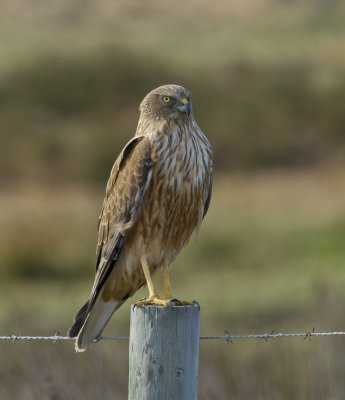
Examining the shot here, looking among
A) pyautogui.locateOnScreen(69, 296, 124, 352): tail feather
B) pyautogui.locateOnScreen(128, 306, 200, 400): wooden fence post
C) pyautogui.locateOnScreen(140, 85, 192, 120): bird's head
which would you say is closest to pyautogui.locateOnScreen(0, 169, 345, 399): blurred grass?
pyautogui.locateOnScreen(69, 296, 124, 352): tail feather

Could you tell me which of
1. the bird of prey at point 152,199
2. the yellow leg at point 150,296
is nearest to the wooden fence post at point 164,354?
the yellow leg at point 150,296

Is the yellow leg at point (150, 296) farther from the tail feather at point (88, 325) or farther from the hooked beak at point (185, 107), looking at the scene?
the hooked beak at point (185, 107)

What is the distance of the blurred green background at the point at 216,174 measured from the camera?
620 centimetres

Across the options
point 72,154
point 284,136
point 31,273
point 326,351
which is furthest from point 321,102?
point 326,351

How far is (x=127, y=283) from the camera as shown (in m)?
5.52

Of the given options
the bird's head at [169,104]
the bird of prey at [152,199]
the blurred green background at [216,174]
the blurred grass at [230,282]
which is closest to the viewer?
the bird of prey at [152,199]

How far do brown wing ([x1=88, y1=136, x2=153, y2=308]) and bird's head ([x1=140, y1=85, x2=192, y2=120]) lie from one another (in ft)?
A: 0.58

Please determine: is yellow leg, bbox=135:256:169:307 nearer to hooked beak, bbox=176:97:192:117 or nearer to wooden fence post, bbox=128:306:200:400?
wooden fence post, bbox=128:306:200:400

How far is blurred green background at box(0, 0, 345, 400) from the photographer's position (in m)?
6.20

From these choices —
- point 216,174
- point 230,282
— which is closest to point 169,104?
point 230,282

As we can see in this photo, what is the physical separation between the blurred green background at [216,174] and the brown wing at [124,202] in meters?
0.81

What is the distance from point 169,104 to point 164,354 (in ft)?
5.98

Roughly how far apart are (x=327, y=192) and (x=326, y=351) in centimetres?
1206

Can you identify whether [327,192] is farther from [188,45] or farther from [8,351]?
[8,351]
